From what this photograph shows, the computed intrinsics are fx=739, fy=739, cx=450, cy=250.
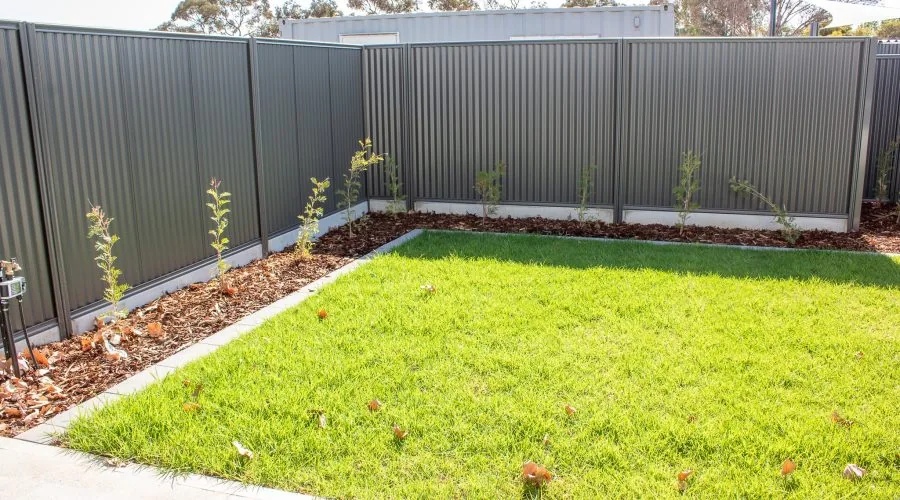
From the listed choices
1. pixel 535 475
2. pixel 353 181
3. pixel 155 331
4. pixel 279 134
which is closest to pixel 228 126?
pixel 279 134

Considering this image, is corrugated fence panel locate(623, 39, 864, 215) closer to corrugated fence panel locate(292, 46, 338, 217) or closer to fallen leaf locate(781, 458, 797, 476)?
corrugated fence panel locate(292, 46, 338, 217)

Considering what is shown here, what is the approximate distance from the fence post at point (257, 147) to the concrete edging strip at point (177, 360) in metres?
0.90

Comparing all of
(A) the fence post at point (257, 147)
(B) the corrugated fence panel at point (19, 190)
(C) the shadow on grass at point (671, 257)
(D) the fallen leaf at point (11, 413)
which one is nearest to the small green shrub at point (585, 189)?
(C) the shadow on grass at point (671, 257)

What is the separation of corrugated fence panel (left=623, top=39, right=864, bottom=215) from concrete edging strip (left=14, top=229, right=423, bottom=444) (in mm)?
3701

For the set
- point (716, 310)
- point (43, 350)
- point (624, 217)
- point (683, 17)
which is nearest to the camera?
point (43, 350)

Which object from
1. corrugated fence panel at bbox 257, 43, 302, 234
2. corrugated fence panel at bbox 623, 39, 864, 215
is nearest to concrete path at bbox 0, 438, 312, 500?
corrugated fence panel at bbox 257, 43, 302, 234

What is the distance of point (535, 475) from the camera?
3180 mm

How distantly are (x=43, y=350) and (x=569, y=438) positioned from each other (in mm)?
3220

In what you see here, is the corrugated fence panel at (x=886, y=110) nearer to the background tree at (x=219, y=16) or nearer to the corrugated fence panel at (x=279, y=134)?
the corrugated fence panel at (x=279, y=134)

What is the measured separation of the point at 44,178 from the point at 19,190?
0.61ft

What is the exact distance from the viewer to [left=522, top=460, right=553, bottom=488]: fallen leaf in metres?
3.17

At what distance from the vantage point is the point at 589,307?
545 cm

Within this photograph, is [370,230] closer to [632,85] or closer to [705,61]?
[632,85]

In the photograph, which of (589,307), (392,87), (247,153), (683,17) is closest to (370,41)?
(392,87)
